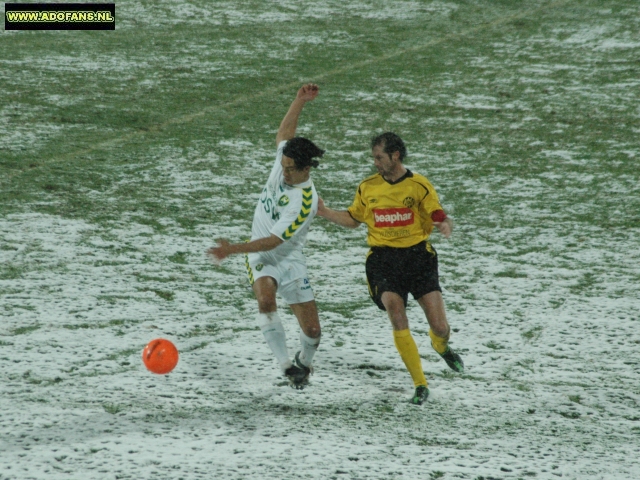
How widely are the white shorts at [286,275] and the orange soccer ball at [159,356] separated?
2.54ft

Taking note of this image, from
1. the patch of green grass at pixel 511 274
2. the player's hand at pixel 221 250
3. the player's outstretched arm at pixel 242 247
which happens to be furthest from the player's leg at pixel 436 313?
the patch of green grass at pixel 511 274

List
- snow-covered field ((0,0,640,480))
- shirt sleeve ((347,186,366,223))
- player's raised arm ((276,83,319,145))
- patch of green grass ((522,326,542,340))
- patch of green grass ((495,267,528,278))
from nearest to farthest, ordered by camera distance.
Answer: snow-covered field ((0,0,640,480)), shirt sleeve ((347,186,366,223)), player's raised arm ((276,83,319,145)), patch of green grass ((522,326,542,340)), patch of green grass ((495,267,528,278))

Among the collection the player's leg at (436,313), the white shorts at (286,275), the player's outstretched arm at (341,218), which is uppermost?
the player's outstretched arm at (341,218)

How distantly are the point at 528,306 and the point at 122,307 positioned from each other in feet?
11.9

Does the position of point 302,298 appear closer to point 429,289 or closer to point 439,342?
point 429,289

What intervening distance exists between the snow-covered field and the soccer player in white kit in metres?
0.32

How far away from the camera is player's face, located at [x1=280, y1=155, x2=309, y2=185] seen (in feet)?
20.5

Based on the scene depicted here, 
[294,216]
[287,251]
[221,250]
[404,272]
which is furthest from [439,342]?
[221,250]

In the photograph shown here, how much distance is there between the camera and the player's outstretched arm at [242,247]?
6043mm

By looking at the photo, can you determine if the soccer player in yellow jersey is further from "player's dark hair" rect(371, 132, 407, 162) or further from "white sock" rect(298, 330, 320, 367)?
"white sock" rect(298, 330, 320, 367)

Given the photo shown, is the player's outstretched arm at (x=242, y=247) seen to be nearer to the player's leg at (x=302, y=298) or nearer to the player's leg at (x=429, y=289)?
the player's leg at (x=302, y=298)

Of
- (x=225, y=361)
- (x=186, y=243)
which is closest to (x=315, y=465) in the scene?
(x=225, y=361)

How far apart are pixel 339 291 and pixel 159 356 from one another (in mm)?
2566

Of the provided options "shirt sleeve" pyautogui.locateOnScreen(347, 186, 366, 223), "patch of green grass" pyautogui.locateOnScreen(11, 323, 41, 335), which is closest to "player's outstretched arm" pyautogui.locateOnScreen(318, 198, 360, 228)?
"shirt sleeve" pyautogui.locateOnScreen(347, 186, 366, 223)
